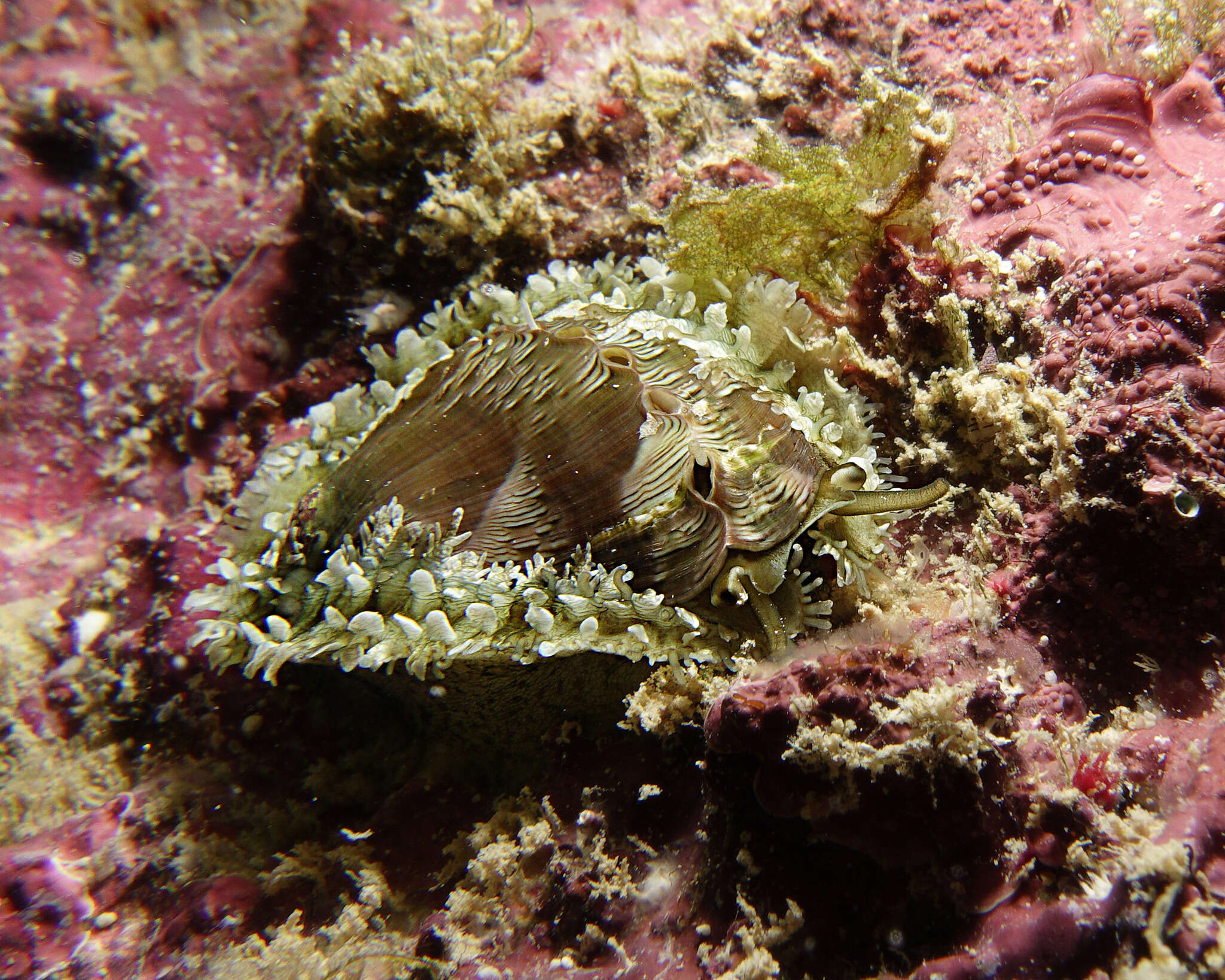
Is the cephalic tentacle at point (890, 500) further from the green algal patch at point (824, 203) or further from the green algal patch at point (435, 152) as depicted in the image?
the green algal patch at point (435, 152)

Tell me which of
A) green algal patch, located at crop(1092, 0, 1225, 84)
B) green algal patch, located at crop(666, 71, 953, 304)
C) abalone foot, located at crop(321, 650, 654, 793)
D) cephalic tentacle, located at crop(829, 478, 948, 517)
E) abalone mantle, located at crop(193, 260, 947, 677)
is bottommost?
abalone foot, located at crop(321, 650, 654, 793)

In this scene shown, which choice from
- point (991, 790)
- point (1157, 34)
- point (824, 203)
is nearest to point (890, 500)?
point (991, 790)

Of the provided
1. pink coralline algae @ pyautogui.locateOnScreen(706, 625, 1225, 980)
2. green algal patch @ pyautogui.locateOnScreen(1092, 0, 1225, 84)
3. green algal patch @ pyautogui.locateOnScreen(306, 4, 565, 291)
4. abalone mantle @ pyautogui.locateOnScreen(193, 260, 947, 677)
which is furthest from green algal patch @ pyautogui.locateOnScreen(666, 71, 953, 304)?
pink coralline algae @ pyautogui.locateOnScreen(706, 625, 1225, 980)

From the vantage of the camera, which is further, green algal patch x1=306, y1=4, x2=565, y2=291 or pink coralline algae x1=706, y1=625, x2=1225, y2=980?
green algal patch x1=306, y1=4, x2=565, y2=291

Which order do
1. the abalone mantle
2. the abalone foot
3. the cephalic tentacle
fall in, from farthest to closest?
the abalone foot
the abalone mantle
the cephalic tentacle

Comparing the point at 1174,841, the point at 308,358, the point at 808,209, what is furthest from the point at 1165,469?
the point at 308,358

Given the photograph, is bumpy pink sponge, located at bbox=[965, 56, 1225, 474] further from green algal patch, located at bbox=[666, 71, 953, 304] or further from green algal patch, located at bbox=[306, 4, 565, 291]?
green algal patch, located at bbox=[306, 4, 565, 291]

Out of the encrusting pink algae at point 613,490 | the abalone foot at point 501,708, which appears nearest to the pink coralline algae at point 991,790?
the encrusting pink algae at point 613,490
